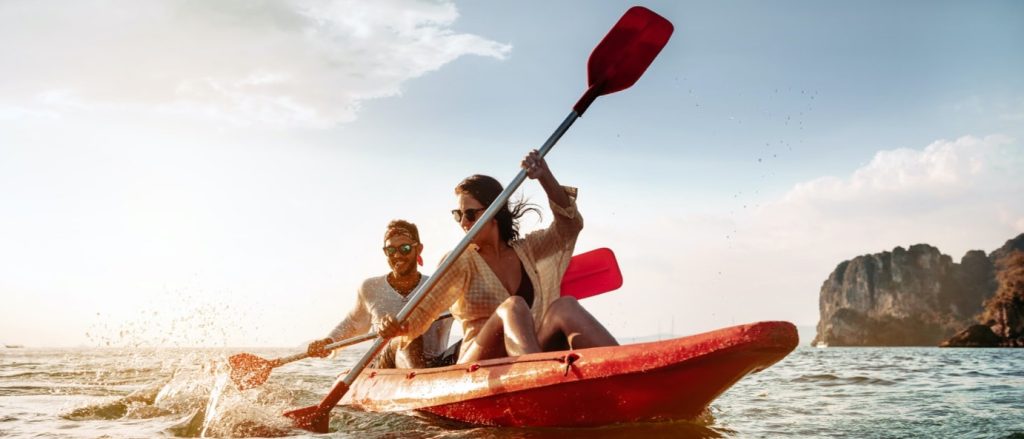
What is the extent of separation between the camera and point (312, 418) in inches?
189

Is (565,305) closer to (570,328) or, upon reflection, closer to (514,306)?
(570,328)

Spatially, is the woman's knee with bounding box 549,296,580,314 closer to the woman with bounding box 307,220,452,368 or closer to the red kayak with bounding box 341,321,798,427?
the red kayak with bounding box 341,321,798,427

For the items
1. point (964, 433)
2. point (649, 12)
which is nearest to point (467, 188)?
point (649, 12)

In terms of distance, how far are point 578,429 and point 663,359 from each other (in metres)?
0.73

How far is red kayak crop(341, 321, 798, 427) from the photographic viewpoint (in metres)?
3.09

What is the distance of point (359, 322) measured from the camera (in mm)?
5914

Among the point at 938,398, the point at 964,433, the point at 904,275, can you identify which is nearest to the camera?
the point at 964,433

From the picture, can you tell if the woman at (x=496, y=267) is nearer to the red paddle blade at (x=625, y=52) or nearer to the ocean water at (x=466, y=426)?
the ocean water at (x=466, y=426)

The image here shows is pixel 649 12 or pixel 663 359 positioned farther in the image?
pixel 649 12

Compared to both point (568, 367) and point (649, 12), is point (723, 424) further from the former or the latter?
point (649, 12)

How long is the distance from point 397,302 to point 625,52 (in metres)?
2.62

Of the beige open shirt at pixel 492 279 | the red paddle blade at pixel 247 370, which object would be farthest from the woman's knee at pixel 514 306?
the red paddle blade at pixel 247 370

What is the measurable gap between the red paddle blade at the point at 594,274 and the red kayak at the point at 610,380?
1.83 m

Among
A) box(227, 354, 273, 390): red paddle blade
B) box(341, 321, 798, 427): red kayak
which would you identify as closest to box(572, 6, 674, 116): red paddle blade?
box(341, 321, 798, 427): red kayak
